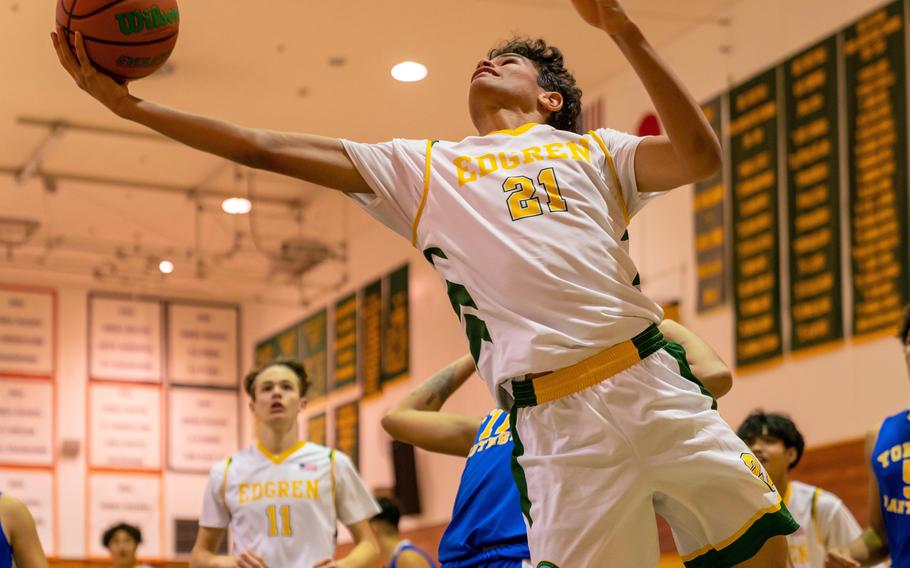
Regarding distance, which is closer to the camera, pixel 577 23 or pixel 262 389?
pixel 262 389

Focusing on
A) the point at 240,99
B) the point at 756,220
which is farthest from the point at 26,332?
the point at 756,220

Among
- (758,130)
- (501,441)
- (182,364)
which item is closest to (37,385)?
(182,364)

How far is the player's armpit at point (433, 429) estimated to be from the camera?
4.69 metres

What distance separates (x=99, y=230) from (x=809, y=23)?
34.0ft

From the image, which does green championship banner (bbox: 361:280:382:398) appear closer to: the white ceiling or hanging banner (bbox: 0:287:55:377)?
the white ceiling

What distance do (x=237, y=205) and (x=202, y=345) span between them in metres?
4.13

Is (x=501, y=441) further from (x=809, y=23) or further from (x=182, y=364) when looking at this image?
(x=182, y=364)

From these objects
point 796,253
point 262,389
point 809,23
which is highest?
point 809,23

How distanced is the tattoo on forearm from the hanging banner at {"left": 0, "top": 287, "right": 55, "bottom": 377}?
1472 centimetres

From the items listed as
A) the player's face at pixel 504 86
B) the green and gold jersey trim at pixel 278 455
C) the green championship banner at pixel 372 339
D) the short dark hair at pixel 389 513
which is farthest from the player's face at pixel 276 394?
the green championship banner at pixel 372 339

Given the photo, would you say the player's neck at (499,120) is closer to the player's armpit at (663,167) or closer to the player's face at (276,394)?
the player's armpit at (663,167)

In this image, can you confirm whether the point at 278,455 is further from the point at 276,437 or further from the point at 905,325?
the point at 905,325

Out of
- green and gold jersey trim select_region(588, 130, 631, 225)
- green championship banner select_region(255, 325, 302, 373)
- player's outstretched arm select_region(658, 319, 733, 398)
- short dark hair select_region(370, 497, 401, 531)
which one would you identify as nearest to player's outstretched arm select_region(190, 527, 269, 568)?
short dark hair select_region(370, 497, 401, 531)

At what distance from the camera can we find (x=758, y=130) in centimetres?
1069
